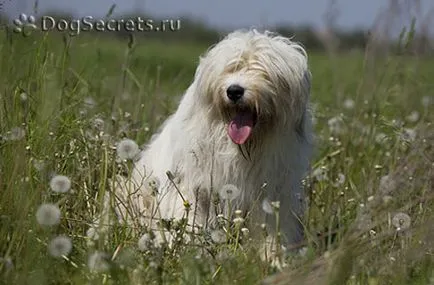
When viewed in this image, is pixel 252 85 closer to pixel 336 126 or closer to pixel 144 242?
pixel 144 242

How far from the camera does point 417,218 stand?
4719mm

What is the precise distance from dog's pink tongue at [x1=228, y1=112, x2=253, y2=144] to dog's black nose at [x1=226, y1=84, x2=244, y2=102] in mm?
152

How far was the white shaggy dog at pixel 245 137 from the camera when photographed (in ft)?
17.2

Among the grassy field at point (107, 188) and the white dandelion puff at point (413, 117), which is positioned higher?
the grassy field at point (107, 188)

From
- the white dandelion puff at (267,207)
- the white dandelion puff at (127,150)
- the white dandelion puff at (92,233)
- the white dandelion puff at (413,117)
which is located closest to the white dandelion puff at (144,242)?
the white dandelion puff at (92,233)

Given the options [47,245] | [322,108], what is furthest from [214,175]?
[322,108]

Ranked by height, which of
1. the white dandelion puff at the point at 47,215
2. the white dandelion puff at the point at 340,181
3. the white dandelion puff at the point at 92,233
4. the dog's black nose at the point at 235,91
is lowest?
the white dandelion puff at the point at 340,181

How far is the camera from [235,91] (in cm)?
511

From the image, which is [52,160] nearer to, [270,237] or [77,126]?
[77,126]

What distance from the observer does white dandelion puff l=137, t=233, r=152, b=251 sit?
13.0 feet

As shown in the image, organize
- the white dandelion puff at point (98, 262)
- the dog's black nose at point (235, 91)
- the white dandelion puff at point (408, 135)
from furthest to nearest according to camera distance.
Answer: the white dandelion puff at point (408, 135) → the dog's black nose at point (235, 91) → the white dandelion puff at point (98, 262)

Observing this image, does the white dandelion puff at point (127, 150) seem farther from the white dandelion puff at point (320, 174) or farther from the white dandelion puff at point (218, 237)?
the white dandelion puff at point (320, 174)

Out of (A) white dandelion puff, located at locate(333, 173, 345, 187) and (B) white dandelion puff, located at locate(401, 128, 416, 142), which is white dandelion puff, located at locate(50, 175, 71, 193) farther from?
(B) white dandelion puff, located at locate(401, 128, 416, 142)

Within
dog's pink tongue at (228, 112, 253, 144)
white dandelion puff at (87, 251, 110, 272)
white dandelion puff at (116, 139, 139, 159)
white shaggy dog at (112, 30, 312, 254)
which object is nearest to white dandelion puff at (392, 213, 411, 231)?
white shaggy dog at (112, 30, 312, 254)
